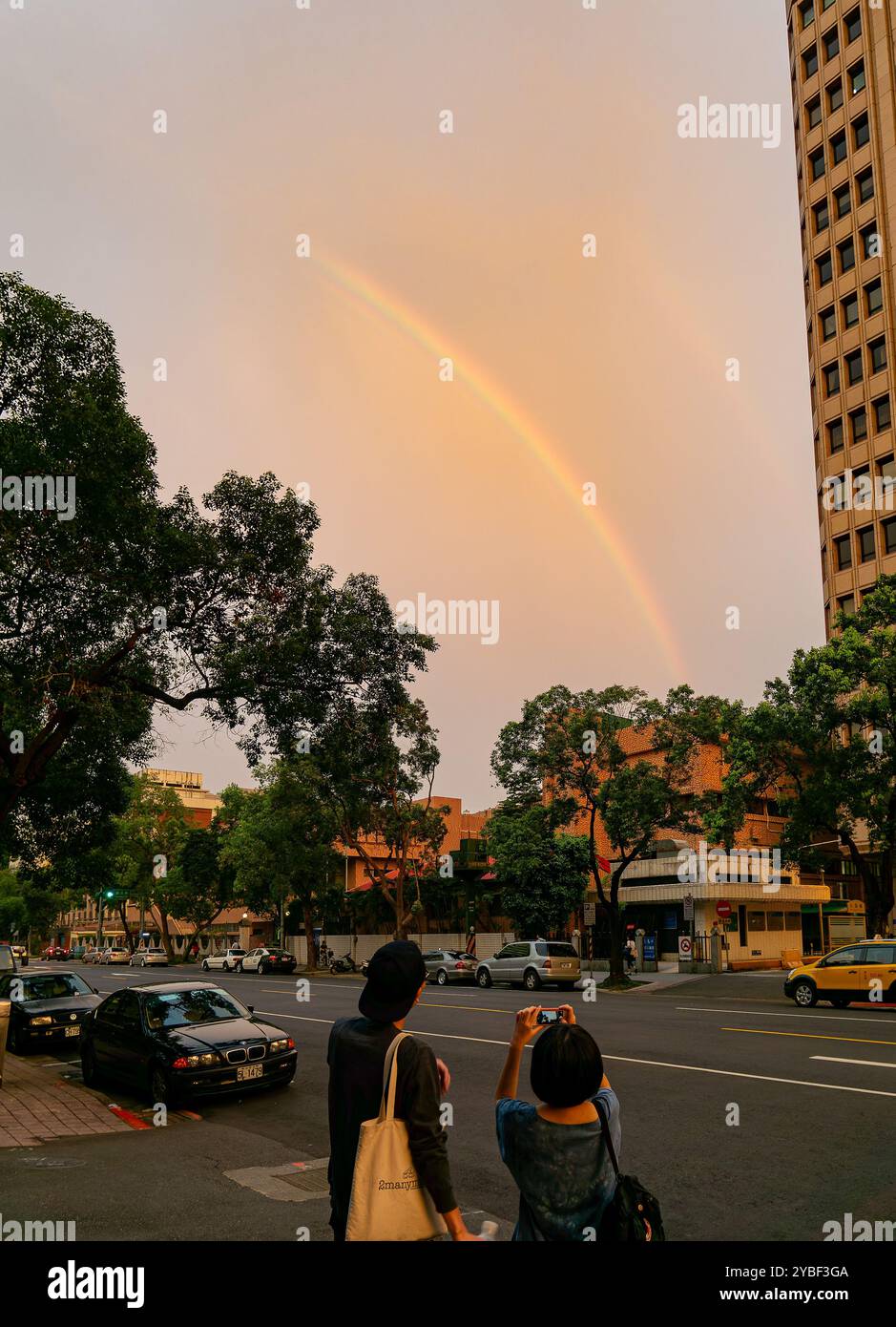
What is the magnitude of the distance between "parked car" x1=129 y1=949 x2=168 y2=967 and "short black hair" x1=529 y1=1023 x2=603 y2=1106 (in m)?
67.8

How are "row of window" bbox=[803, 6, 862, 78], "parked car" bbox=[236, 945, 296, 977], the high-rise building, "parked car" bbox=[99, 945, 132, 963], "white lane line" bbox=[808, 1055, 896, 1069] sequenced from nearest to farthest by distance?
"white lane line" bbox=[808, 1055, 896, 1069] < the high-rise building < "parked car" bbox=[236, 945, 296, 977] < "row of window" bbox=[803, 6, 862, 78] < "parked car" bbox=[99, 945, 132, 963]

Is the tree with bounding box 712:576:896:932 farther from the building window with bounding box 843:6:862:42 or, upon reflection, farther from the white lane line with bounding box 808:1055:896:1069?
the building window with bounding box 843:6:862:42

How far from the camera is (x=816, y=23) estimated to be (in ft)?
185

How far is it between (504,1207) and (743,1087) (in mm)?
5457

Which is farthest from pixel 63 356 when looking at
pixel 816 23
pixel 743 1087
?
pixel 816 23

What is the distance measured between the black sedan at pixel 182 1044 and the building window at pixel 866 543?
4478 centimetres

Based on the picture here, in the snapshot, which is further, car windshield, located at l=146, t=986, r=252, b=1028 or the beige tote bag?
car windshield, located at l=146, t=986, r=252, b=1028

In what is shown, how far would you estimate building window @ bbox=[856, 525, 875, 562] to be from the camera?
49.7 metres

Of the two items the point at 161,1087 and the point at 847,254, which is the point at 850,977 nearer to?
the point at 161,1087

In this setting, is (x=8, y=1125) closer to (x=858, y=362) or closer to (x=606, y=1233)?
(x=606, y=1233)

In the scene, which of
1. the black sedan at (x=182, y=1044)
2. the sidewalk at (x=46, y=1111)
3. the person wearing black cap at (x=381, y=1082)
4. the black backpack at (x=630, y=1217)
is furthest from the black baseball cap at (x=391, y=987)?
the black sedan at (x=182, y=1044)

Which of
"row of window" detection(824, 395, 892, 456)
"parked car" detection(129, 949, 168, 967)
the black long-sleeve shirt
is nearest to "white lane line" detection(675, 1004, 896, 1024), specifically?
the black long-sleeve shirt

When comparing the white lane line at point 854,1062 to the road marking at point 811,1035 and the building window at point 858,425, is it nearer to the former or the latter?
the road marking at point 811,1035

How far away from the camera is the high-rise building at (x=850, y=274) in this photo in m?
50.2
